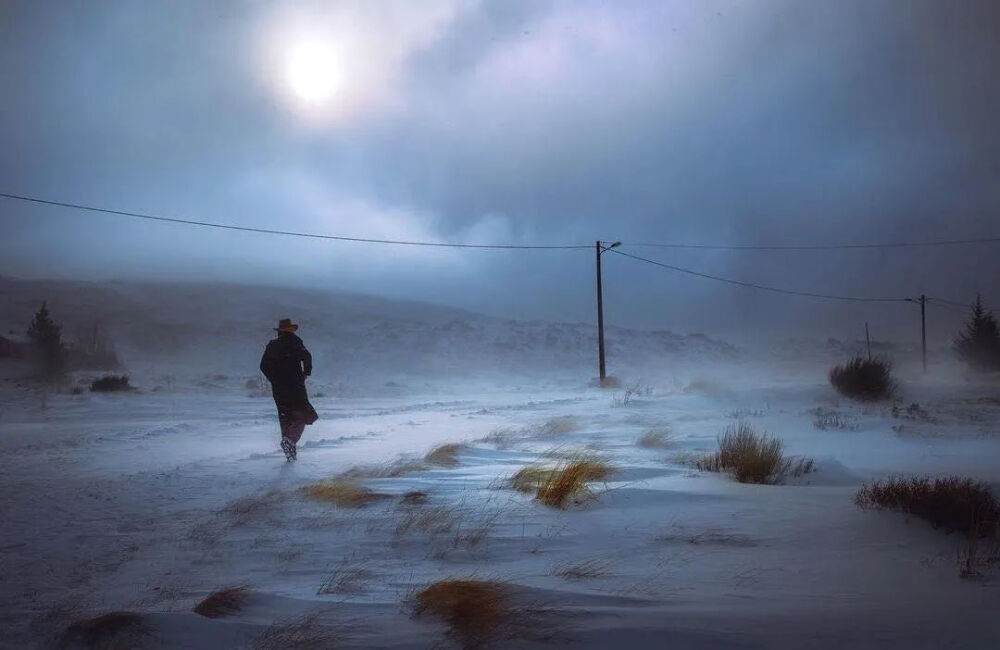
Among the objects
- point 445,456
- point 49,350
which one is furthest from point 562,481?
point 49,350

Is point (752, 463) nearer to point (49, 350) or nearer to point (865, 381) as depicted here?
point (865, 381)

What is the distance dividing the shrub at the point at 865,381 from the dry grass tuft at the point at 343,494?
Result: 14876 millimetres

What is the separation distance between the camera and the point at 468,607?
2705mm

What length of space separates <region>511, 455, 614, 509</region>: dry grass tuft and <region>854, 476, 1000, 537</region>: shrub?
222 centimetres

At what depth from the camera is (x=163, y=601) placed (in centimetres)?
299

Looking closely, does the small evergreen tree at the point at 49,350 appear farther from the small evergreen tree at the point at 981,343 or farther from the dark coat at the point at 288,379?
the small evergreen tree at the point at 981,343

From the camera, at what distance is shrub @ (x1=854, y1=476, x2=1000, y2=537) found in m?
3.81

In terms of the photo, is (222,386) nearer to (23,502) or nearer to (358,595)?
(23,502)

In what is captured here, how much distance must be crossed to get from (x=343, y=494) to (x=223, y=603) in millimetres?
2243

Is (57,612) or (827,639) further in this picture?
(57,612)

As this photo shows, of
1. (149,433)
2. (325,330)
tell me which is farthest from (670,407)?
(325,330)

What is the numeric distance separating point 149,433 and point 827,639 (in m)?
11.4

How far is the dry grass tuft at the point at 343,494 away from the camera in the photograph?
16.3ft

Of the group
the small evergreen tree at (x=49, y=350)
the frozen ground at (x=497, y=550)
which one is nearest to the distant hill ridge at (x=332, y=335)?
the small evergreen tree at (x=49, y=350)
